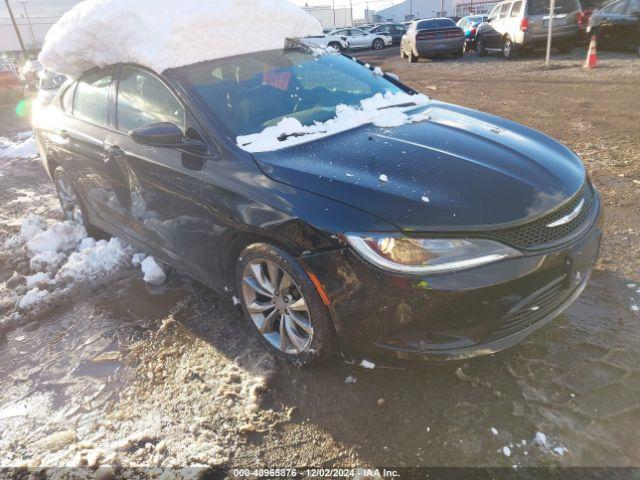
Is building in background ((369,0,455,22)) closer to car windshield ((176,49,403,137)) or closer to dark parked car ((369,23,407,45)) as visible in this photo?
dark parked car ((369,23,407,45))

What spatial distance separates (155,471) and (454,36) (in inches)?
723

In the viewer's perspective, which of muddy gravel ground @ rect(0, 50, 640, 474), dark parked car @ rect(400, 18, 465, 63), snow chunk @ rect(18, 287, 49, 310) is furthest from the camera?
dark parked car @ rect(400, 18, 465, 63)

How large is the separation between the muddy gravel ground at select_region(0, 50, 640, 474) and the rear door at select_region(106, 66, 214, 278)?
50 centimetres

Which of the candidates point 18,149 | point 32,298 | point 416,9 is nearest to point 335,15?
point 416,9

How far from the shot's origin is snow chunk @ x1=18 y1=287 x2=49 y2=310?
11.7 feet

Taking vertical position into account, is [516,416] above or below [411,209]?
below

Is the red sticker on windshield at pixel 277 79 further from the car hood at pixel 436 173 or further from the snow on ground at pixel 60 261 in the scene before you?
the snow on ground at pixel 60 261

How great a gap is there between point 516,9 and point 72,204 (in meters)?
14.2

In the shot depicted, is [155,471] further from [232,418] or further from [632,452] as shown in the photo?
[632,452]

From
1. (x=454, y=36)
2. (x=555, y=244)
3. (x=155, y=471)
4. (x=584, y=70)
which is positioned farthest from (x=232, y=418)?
(x=454, y=36)

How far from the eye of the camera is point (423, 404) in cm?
233

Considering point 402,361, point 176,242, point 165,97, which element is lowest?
point 402,361

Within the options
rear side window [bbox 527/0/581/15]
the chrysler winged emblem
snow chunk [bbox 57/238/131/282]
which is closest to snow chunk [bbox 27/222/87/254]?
snow chunk [bbox 57/238/131/282]

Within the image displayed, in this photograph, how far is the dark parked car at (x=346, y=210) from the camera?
2.06 m
